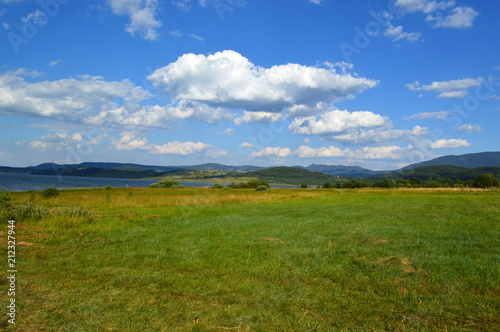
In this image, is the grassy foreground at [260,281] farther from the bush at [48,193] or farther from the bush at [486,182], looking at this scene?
the bush at [486,182]

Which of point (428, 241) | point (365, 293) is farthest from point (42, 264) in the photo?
point (428, 241)

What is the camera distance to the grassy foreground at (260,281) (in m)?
5.56

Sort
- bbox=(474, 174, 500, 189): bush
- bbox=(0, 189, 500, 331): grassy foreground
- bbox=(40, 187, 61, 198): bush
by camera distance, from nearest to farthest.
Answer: bbox=(0, 189, 500, 331): grassy foreground < bbox=(40, 187, 61, 198): bush < bbox=(474, 174, 500, 189): bush

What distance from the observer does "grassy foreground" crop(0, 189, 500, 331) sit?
18.2 ft

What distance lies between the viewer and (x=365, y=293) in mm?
6754

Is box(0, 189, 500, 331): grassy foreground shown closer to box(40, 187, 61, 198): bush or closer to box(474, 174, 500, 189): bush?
box(40, 187, 61, 198): bush

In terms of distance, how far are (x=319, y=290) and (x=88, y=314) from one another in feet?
17.9

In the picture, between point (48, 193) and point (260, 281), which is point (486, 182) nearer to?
point (260, 281)

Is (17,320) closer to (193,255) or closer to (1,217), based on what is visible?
(193,255)

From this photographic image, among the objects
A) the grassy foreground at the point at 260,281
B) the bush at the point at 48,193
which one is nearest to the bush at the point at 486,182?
the grassy foreground at the point at 260,281

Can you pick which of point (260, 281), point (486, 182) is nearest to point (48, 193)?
point (260, 281)

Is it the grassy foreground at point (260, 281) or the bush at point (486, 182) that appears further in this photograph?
the bush at point (486, 182)

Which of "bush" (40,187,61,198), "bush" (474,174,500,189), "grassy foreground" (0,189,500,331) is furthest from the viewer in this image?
"bush" (474,174,500,189)

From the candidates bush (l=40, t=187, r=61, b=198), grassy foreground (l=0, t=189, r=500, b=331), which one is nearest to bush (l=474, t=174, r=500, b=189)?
grassy foreground (l=0, t=189, r=500, b=331)
